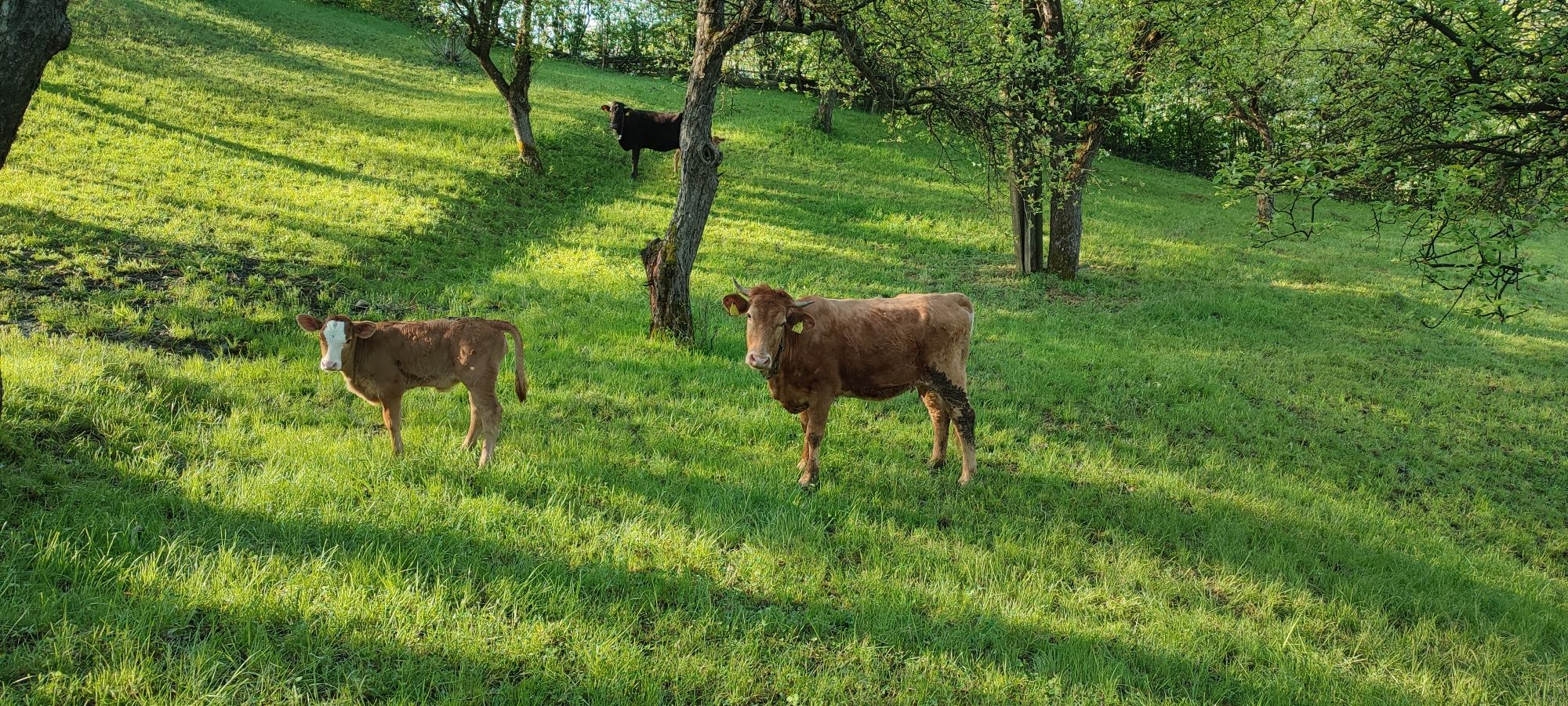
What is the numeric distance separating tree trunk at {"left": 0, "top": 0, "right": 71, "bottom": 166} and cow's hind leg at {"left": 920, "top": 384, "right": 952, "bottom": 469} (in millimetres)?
6615

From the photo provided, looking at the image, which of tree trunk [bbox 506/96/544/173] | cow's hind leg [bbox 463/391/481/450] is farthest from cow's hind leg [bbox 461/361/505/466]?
tree trunk [bbox 506/96/544/173]

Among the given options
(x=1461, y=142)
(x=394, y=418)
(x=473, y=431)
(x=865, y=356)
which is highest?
(x=1461, y=142)

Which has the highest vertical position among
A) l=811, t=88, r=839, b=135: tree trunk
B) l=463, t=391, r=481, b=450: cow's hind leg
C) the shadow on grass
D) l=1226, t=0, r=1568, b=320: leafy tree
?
l=811, t=88, r=839, b=135: tree trunk

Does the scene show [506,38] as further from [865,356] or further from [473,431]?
[865,356]

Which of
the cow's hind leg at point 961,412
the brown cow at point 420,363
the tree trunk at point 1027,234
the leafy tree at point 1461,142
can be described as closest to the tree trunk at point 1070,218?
the tree trunk at point 1027,234

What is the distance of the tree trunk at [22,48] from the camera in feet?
14.6

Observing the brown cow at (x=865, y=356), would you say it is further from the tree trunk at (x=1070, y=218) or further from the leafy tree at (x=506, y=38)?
A: the leafy tree at (x=506, y=38)

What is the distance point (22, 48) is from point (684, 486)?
4.91 metres

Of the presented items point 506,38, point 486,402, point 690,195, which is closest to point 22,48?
point 486,402

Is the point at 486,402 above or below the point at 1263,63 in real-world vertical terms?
below

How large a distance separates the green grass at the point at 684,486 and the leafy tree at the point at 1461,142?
2.58 m

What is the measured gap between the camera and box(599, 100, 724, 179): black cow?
66.9 ft

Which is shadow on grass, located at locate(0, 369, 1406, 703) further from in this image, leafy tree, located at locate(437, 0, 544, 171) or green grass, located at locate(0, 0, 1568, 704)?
leafy tree, located at locate(437, 0, 544, 171)

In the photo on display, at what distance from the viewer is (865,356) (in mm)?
6809
